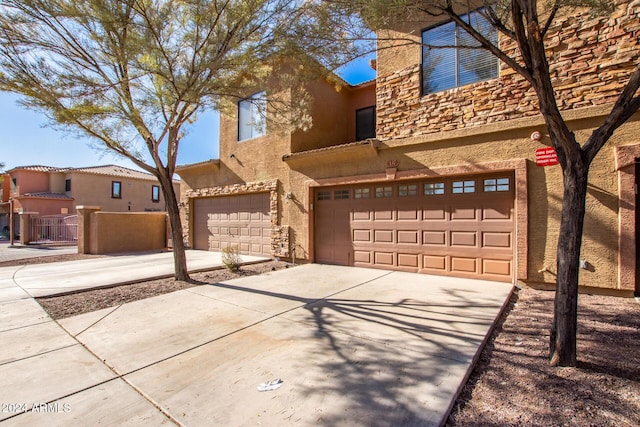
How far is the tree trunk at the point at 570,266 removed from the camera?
2.96 metres

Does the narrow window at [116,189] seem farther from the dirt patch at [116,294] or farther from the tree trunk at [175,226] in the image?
the tree trunk at [175,226]

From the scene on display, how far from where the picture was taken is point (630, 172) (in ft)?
17.4

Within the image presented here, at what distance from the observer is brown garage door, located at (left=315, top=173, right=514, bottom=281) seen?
264 inches

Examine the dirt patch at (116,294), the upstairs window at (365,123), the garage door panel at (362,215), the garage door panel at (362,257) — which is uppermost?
the upstairs window at (365,123)

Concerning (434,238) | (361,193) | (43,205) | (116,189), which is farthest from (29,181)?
(434,238)

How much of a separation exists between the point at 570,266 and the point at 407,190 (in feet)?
16.5

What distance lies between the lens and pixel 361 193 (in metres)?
8.72

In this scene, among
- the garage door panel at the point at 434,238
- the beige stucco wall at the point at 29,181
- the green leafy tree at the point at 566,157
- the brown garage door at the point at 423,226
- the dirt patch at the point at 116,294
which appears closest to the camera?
the green leafy tree at the point at 566,157

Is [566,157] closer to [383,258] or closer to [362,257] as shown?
[383,258]

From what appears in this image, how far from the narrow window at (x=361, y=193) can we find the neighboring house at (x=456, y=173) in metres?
0.03

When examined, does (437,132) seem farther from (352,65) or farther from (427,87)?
(352,65)

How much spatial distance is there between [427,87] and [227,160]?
7682 mm

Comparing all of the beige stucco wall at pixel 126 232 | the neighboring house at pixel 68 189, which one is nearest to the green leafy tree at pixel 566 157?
the beige stucco wall at pixel 126 232

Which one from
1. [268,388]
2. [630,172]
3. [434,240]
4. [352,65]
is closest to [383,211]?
[434,240]
